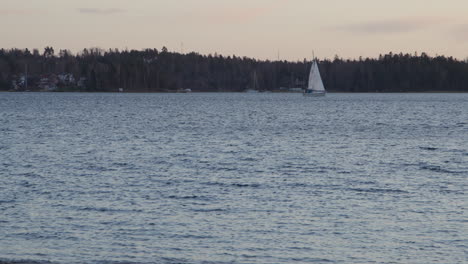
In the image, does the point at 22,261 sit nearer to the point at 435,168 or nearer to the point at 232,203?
the point at 232,203

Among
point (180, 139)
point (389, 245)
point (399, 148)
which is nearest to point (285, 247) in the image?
point (389, 245)

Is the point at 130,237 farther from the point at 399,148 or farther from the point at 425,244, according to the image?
the point at 399,148

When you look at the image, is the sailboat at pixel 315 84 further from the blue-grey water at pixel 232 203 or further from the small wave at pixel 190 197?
the small wave at pixel 190 197

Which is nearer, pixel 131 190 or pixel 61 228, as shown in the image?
pixel 61 228

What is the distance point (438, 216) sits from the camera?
2389 centimetres

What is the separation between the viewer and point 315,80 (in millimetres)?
171625

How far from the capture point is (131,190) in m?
29.3

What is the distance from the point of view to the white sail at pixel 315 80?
164 m

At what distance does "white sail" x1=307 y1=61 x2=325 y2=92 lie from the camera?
16350 cm

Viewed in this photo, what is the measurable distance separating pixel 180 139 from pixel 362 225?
34863mm

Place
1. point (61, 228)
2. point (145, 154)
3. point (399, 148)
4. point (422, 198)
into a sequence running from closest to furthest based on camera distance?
Result: point (61, 228) → point (422, 198) → point (145, 154) → point (399, 148)

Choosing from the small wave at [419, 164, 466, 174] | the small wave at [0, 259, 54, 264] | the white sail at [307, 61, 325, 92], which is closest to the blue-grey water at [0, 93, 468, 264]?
the small wave at [419, 164, 466, 174]

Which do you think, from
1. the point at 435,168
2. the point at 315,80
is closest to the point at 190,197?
the point at 435,168

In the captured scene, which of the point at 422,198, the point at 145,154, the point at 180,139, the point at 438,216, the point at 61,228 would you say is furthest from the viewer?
the point at 180,139
